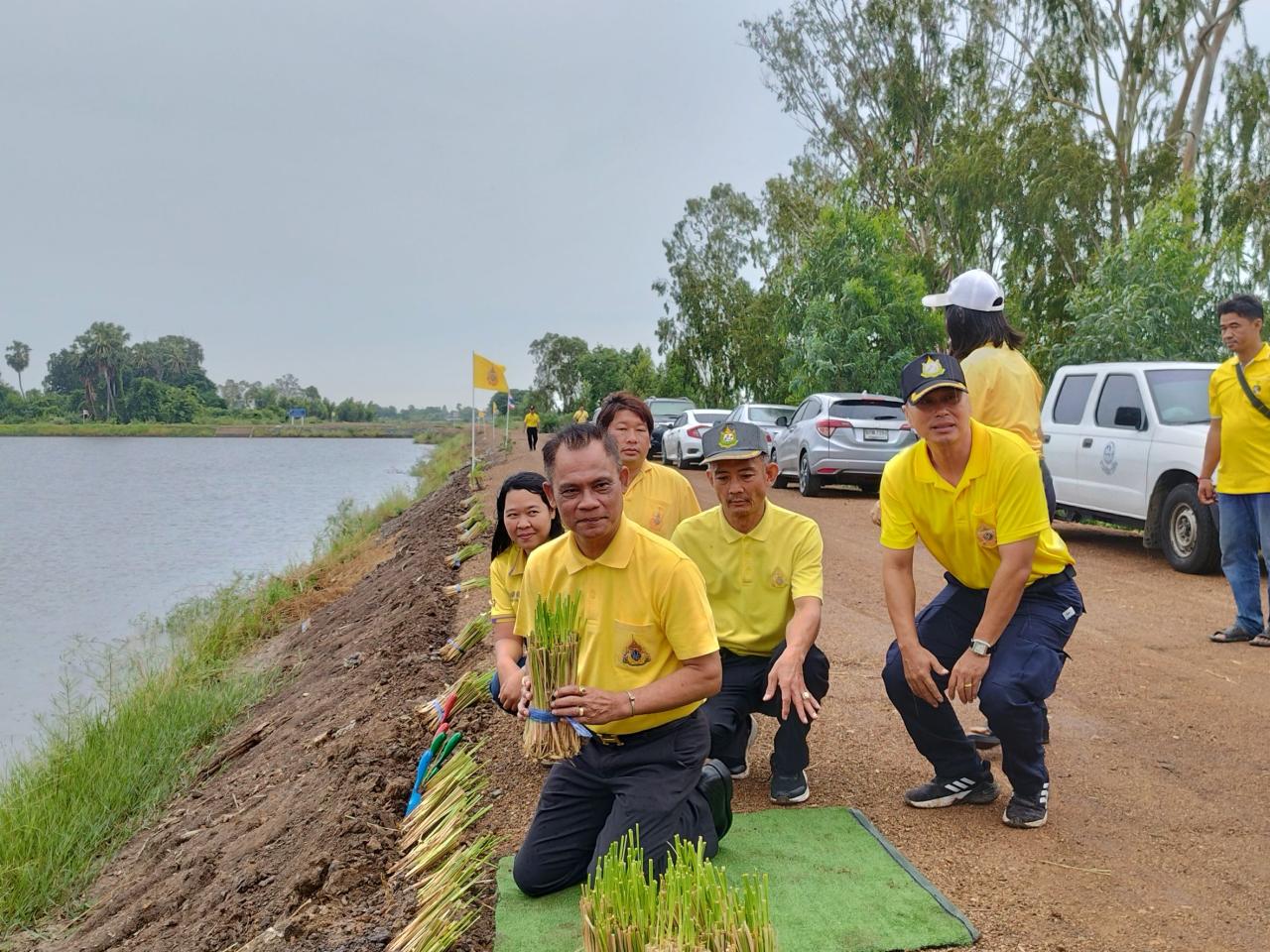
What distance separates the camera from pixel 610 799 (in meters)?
3.60

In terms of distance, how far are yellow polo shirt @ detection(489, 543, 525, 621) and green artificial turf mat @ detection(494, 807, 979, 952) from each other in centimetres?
110

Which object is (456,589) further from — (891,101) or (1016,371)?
(891,101)

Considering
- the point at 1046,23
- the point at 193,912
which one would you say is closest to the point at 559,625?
the point at 193,912

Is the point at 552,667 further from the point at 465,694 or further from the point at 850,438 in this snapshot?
the point at 850,438

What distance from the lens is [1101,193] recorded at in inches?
1023

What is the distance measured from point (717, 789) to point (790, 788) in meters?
0.82

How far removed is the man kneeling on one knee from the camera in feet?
13.8

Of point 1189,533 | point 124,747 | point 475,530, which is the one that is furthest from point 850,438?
point 124,747

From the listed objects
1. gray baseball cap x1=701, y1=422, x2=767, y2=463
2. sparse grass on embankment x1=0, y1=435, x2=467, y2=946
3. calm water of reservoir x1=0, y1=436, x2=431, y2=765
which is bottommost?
calm water of reservoir x1=0, y1=436, x2=431, y2=765

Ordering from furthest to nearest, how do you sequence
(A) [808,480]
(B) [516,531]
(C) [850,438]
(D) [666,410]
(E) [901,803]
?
(D) [666,410]
(A) [808,480]
(C) [850,438]
(B) [516,531]
(E) [901,803]

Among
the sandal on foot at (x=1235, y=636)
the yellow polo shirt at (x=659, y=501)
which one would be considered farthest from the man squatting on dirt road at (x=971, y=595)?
the sandal on foot at (x=1235, y=636)

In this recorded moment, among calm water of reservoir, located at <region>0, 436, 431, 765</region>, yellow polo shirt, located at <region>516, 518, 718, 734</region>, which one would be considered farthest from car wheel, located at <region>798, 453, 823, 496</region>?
yellow polo shirt, located at <region>516, 518, 718, 734</region>

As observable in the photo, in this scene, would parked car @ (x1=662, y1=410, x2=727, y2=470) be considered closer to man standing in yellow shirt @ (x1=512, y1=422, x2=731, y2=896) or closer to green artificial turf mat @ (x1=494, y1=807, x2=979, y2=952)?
green artificial turf mat @ (x1=494, y1=807, x2=979, y2=952)

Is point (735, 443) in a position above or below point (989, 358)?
below
